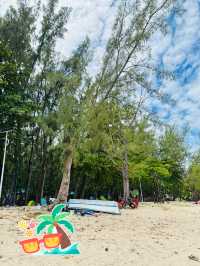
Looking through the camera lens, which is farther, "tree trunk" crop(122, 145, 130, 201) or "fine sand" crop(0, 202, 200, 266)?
"tree trunk" crop(122, 145, 130, 201)

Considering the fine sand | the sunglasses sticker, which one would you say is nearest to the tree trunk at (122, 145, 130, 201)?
the fine sand

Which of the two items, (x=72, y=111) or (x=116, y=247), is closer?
(x=116, y=247)

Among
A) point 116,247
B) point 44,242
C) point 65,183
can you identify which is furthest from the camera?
point 65,183

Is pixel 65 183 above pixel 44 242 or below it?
above

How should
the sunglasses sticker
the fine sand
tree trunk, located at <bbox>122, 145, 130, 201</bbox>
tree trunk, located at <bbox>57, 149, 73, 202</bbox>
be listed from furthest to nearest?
1. tree trunk, located at <bbox>122, 145, 130, 201</bbox>
2. tree trunk, located at <bbox>57, 149, 73, 202</bbox>
3. the sunglasses sticker
4. the fine sand

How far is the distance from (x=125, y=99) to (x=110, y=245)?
30.3ft

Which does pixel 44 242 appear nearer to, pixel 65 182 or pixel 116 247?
pixel 116 247

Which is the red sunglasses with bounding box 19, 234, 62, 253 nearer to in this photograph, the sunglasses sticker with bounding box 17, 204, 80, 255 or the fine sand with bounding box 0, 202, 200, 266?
the sunglasses sticker with bounding box 17, 204, 80, 255

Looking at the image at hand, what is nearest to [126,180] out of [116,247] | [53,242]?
[116,247]

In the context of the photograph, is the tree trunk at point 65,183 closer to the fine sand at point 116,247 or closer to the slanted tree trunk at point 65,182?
the slanted tree trunk at point 65,182

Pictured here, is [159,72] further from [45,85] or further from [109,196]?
[109,196]

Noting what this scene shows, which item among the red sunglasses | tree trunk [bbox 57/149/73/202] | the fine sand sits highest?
Result: tree trunk [bbox 57/149/73/202]

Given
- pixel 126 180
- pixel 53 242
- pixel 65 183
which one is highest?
pixel 126 180

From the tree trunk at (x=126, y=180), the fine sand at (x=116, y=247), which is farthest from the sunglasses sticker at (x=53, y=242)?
the tree trunk at (x=126, y=180)
